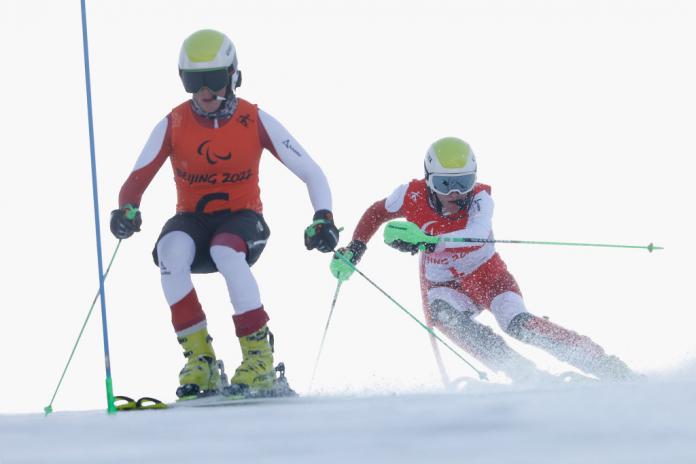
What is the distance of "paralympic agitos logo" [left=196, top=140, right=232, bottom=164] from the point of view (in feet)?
18.7

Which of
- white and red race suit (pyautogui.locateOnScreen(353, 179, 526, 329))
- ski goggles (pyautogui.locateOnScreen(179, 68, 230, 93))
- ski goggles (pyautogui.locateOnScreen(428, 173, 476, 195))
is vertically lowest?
white and red race suit (pyautogui.locateOnScreen(353, 179, 526, 329))

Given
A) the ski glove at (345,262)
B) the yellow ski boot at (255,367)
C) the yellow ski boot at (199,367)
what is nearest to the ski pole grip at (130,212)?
the yellow ski boot at (199,367)

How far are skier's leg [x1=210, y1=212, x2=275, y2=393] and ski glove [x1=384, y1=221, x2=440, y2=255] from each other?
111 centimetres

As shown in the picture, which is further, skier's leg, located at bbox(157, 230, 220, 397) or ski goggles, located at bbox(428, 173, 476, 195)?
ski goggles, located at bbox(428, 173, 476, 195)

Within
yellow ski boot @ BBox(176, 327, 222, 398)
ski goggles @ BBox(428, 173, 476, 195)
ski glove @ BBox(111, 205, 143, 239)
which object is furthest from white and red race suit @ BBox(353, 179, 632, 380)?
ski glove @ BBox(111, 205, 143, 239)

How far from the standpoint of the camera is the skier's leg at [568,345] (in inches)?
257

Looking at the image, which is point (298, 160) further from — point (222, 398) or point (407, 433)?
point (407, 433)

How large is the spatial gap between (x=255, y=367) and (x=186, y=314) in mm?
438

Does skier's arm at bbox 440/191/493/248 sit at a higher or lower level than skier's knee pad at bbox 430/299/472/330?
higher

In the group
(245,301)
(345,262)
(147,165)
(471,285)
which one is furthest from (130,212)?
(471,285)

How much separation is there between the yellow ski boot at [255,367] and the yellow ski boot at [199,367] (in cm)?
16

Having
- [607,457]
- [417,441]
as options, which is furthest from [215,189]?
[607,457]

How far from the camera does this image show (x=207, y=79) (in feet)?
18.4

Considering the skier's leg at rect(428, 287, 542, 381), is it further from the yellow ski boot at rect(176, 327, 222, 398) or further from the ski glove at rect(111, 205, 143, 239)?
the ski glove at rect(111, 205, 143, 239)
